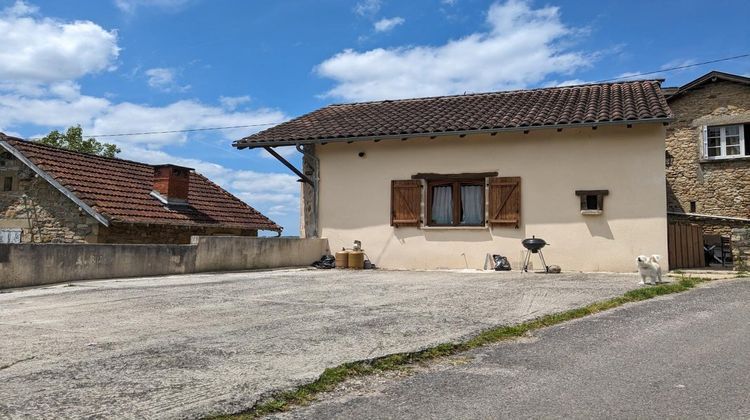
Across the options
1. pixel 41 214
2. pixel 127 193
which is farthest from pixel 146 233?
pixel 41 214

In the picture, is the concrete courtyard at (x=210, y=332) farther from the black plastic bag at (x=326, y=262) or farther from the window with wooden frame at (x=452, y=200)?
the black plastic bag at (x=326, y=262)

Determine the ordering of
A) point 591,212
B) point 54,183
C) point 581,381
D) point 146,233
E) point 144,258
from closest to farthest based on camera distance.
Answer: point 581,381 → point 144,258 → point 591,212 → point 54,183 → point 146,233

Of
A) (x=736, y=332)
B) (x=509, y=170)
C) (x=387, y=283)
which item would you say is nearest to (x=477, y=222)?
(x=509, y=170)

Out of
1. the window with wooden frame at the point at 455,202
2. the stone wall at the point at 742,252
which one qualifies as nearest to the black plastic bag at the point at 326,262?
the window with wooden frame at the point at 455,202

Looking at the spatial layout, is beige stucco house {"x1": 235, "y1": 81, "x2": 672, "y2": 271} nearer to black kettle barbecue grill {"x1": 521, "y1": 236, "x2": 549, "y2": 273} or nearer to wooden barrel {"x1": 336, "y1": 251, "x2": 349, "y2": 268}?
black kettle barbecue grill {"x1": 521, "y1": 236, "x2": 549, "y2": 273}

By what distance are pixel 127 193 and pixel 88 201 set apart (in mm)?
2086

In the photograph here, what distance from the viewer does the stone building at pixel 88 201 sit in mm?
15945

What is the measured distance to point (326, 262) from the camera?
14656mm

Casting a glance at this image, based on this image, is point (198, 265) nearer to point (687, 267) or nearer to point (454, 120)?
point (454, 120)

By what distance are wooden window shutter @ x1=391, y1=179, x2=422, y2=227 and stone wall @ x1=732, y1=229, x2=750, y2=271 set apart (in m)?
6.70

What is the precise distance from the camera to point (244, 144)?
15.6 meters

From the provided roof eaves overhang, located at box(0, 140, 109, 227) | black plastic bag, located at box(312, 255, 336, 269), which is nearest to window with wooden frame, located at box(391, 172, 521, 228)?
black plastic bag, located at box(312, 255, 336, 269)

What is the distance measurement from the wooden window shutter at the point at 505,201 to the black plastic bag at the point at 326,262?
12.9 ft

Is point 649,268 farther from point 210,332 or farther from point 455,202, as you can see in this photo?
point 210,332
